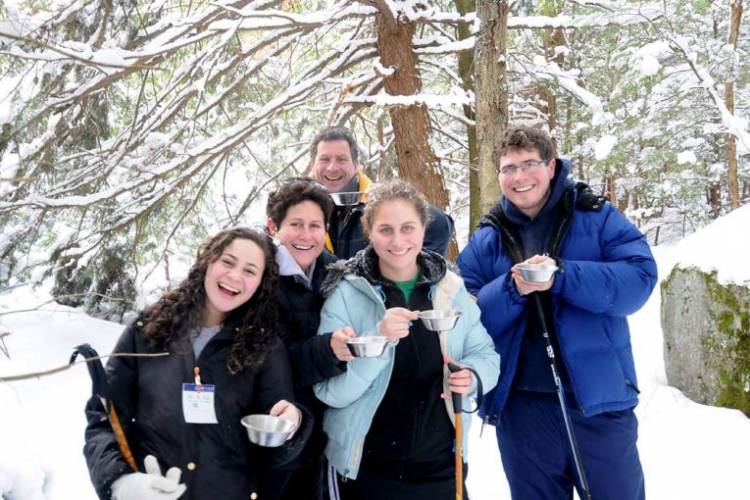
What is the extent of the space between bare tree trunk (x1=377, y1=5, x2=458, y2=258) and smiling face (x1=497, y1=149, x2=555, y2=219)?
11.4ft

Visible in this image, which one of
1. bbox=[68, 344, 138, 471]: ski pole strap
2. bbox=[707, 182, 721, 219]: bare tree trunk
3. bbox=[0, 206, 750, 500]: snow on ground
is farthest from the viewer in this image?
bbox=[707, 182, 721, 219]: bare tree trunk

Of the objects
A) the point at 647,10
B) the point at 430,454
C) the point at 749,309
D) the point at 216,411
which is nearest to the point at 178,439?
the point at 216,411

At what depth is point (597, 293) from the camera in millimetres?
2279

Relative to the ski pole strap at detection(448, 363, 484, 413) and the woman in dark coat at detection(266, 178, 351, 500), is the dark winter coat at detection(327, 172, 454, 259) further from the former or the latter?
the ski pole strap at detection(448, 363, 484, 413)

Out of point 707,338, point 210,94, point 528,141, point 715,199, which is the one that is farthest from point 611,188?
point 528,141

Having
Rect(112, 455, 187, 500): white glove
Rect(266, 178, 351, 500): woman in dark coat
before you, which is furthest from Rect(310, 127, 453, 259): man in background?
Rect(112, 455, 187, 500): white glove

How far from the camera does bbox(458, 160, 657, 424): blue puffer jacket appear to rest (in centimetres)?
231

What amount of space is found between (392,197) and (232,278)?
2.42ft

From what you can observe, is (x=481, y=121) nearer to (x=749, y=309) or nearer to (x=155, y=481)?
(x=749, y=309)

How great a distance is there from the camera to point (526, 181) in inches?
97.8

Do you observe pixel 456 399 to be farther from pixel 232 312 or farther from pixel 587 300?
pixel 232 312

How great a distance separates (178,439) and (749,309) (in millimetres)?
4118

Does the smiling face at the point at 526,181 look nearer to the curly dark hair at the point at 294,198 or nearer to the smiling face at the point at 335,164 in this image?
the curly dark hair at the point at 294,198

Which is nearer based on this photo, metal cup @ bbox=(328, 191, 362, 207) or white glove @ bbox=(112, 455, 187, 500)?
white glove @ bbox=(112, 455, 187, 500)
